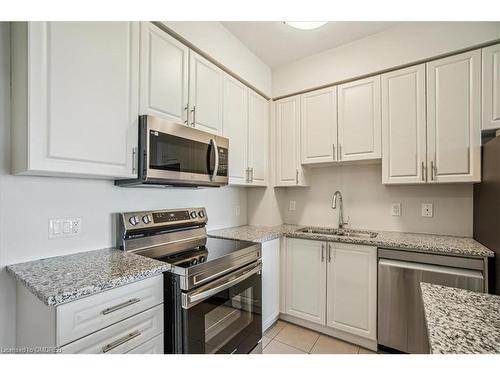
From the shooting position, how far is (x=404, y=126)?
1.99 m

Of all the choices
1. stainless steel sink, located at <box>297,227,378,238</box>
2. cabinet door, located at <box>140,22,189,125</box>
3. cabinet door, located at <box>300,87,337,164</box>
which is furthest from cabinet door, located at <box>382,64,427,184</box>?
cabinet door, located at <box>140,22,189,125</box>

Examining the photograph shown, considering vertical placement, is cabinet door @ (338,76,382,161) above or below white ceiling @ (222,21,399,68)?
below

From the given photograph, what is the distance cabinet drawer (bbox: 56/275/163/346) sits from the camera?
2.83 ft

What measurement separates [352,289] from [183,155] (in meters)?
1.67

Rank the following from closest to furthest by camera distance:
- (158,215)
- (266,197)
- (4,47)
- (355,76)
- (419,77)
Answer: (4,47) < (158,215) < (419,77) < (355,76) < (266,197)

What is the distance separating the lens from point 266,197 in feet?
8.70

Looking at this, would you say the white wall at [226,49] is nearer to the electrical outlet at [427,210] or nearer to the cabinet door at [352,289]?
the cabinet door at [352,289]

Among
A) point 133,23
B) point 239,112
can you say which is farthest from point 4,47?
point 239,112

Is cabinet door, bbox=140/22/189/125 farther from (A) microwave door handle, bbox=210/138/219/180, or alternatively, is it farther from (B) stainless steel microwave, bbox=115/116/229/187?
(A) microwave door handle, bbox=210/138/219/180

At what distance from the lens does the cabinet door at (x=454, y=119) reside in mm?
1744

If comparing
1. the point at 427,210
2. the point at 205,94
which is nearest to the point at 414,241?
the point at 427,210

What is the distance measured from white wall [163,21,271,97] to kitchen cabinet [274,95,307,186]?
260mm

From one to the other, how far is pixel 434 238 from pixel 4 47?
9.74 ft
